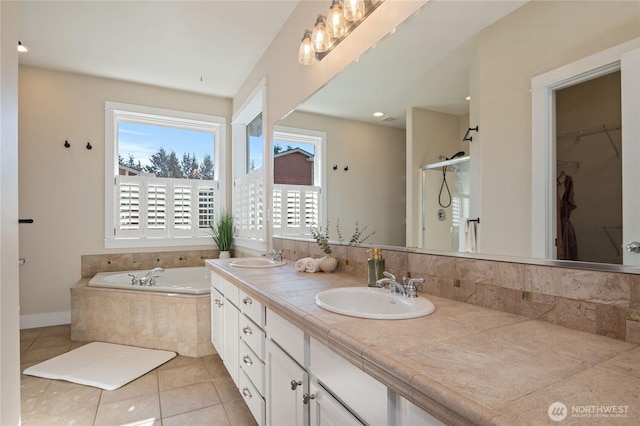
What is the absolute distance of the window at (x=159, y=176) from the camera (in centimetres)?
378

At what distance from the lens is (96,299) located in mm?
3078

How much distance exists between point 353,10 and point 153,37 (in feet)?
6.86

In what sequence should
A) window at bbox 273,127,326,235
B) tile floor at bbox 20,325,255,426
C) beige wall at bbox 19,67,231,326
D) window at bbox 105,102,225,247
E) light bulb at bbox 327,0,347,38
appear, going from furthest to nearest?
window at bbox 105,102,225,247 < beige wall at bbox 19,67,231,326 < window at bbox 273,127,326,235 < tile floor at bbox 20,325,255,426 < light bulb at bbox 327,0,347,38

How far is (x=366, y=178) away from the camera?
1825mm

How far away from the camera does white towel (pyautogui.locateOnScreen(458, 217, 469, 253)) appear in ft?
4.06

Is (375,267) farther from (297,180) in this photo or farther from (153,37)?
(153,37)

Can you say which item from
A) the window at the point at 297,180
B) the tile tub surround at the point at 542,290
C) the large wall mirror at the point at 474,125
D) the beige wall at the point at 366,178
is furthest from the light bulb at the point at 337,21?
the tile tub surround at the point at 542,290

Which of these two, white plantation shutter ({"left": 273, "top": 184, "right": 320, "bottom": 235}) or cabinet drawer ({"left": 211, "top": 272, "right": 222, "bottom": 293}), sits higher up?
white plantation shutter ({"left": 273, "top": 184, "right": 320, "bottom": 235})

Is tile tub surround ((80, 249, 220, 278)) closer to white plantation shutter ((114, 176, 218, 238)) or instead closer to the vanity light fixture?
white plantation shutter ((114, 176, 218, 238))

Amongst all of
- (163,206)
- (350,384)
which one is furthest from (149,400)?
(163,206)

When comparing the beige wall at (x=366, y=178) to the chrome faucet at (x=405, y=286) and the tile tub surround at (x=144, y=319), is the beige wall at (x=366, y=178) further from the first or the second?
the tile tub surround at (x=144, y=319)

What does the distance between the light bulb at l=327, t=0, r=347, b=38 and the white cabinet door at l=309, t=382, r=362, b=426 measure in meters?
1.76

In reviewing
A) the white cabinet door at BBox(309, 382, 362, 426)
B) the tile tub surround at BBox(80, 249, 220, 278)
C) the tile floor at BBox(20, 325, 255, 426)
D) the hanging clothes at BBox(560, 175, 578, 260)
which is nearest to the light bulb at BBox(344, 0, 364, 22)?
the hanging clothes at BBox(560, 175, 578, 260)

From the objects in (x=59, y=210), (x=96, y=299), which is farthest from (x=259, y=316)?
(x=59, y=210)
